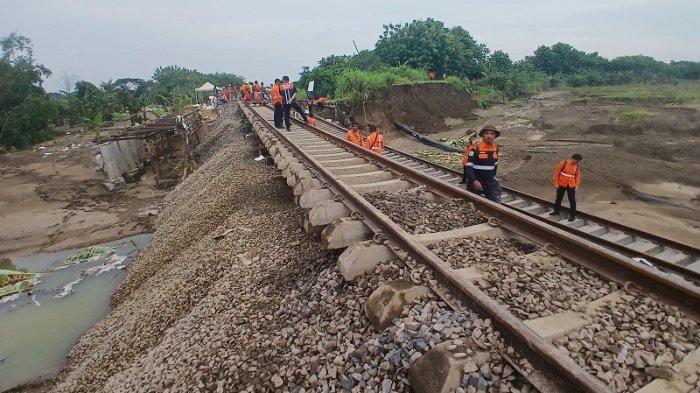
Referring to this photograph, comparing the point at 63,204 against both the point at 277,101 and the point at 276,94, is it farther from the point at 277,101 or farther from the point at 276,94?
the point at 276,94

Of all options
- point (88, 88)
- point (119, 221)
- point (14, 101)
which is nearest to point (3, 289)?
point (119, 221)

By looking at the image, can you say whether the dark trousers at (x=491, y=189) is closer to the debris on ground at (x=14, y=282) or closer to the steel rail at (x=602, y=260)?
the steel rail at (x=602, y=260)

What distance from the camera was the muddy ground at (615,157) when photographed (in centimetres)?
927

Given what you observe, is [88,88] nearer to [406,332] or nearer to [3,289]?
[3,289]

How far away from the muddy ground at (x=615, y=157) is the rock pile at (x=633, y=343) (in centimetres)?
690

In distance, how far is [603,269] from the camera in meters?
3.00

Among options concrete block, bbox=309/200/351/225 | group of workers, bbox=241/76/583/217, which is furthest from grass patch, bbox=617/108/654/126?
concrete block, bbox=309/200/351/225

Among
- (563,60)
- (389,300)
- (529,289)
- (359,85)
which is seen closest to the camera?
(389,300)

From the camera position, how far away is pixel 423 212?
4355mm

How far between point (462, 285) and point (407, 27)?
30.5 m

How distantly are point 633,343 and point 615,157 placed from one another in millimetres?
14047

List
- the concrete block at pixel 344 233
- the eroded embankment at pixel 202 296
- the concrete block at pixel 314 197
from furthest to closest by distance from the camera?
the concrete block at pixel 314 197 < the concrete block at pixel 344 233 < the eroded embankment at pixel 202 296

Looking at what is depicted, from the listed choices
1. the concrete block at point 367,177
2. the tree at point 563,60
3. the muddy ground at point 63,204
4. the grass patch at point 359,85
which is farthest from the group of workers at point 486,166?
the tree at point 563,60

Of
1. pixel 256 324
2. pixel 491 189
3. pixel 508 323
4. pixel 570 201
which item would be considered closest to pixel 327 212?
pixel 256 324
